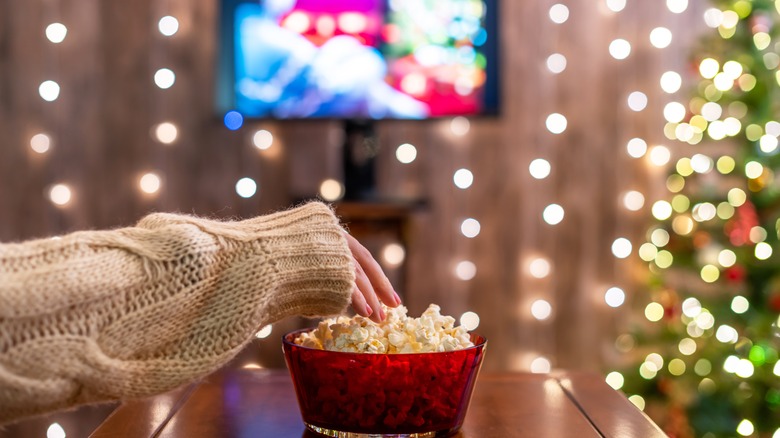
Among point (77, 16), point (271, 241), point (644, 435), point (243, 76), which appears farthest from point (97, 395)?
point (77, 16)

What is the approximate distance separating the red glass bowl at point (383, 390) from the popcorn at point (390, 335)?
3cm

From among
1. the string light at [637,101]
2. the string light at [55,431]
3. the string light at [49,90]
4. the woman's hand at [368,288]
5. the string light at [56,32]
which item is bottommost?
the string light at [55,431]

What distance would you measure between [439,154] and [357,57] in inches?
20.5

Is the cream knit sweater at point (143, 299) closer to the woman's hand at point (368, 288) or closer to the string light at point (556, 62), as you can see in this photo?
the woman's hand at point (368, 288)

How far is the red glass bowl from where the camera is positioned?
819 millimetres

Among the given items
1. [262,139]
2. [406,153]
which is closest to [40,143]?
[262,139]

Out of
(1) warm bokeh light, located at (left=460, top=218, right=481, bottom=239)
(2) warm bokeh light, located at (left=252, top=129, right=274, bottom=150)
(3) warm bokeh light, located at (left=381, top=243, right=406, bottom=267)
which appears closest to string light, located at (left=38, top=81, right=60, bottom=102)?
(2) warm bokeh light, located at (left=252, top=129, right=274, bottom=150)

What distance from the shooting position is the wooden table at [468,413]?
905 millimetres

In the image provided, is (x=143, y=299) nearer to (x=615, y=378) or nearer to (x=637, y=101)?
(x=615, y=378)

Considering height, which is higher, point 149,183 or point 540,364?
point 149,183

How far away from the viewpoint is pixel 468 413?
97 centimetres

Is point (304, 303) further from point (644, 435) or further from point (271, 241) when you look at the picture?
point (644, 435)

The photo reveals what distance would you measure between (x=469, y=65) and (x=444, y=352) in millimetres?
1755

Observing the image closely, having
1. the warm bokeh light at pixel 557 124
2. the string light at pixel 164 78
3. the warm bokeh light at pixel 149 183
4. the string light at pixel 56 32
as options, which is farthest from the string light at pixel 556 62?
the string light at pixel 56 32
